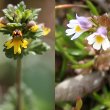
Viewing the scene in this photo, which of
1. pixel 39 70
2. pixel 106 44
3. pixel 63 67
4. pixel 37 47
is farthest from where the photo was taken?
pixel 39 70

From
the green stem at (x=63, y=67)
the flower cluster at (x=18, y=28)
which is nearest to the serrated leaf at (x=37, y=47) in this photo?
the flower cluster at (x=18, y=28)

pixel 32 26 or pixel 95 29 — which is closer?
pixel 95 29

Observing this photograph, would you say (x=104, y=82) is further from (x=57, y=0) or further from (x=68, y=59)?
(x=57, y=0)

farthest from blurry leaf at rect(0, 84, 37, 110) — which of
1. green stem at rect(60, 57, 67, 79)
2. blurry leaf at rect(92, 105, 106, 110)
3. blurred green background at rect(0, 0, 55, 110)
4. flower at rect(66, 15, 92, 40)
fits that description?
flower at rect(66, 15, 92, 40)

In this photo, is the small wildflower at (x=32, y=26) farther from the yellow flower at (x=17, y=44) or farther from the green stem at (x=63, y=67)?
the green stem at (x=63, y=67)

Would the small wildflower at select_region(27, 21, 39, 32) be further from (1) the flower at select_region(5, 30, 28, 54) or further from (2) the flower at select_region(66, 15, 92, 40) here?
Answer: (2) the flower at select_region(66, 15, 92, 40)

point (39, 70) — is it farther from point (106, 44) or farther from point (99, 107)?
point (106, 44)

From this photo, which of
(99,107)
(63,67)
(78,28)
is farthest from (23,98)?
(78,28)
